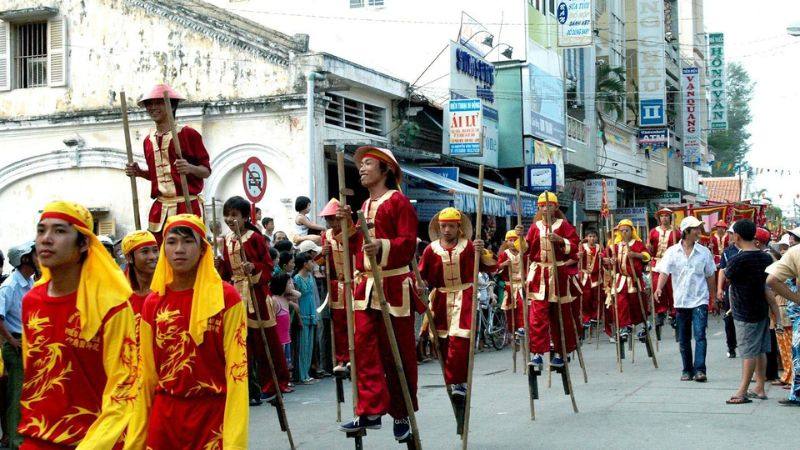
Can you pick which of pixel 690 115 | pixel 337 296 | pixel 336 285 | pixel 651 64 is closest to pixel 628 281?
pixel 336 285

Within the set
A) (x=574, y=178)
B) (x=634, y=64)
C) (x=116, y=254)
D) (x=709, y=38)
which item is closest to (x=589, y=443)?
(x=116, y=254)

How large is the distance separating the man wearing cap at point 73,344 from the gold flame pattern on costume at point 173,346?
0.19 m

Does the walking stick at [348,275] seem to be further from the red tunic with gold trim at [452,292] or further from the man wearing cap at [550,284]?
the man wearing cap at [550,284]

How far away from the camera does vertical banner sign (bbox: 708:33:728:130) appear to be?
5313cm

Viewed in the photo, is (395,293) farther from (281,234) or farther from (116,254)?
(281,234)

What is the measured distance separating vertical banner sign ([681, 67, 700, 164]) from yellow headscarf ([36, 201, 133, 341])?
1913 inches

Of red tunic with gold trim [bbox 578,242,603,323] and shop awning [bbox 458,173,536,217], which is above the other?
shop awning [bbox 458,173,536,217]

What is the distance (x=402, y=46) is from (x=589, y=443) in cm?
1992

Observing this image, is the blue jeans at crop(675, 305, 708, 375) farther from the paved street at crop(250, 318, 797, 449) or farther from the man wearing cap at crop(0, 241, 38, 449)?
the man wearing cap at crop(0, 241, 38, 449)

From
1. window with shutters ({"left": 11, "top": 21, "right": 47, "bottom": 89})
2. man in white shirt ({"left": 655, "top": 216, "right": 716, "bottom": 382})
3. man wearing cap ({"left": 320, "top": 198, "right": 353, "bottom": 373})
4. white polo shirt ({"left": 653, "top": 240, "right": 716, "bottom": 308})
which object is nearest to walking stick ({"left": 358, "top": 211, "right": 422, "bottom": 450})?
man wearing cap ({"left": 320, "top": 198, "right": 353, "bottom": 373})

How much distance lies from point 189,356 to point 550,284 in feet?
26.9

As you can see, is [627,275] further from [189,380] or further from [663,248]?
[189,380]

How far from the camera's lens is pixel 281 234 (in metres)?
16.0

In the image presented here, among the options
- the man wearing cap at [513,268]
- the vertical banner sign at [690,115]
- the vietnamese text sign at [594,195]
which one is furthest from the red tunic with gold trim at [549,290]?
the vertical banner sign at [690,115]
